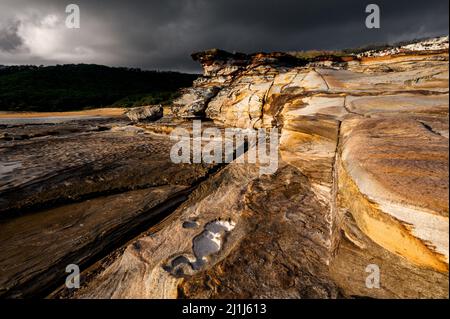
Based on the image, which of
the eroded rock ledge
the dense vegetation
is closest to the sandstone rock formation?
the eroded rock ledge

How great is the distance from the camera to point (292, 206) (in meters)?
5.04

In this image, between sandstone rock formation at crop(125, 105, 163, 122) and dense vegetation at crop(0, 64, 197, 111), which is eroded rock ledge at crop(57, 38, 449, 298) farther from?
dense vegetation at crop(0, 64, 197, 111)

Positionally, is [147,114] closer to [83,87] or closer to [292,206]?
[292,206]

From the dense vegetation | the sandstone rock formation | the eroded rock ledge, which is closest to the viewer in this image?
the eroded rock ledge

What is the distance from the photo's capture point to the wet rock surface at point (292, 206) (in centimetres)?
298

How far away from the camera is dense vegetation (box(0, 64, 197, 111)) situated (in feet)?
133

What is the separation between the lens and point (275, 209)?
4945 millimetres

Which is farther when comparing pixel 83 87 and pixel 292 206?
pixel 83 87

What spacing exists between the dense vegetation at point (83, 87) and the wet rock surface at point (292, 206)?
112ft

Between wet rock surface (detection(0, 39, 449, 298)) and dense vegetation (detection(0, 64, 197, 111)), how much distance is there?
3425 cm

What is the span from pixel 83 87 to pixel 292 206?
6556cm

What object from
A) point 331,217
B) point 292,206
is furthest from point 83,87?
point 331,217

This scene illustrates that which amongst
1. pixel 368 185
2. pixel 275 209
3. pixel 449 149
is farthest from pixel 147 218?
pixel 449 149
